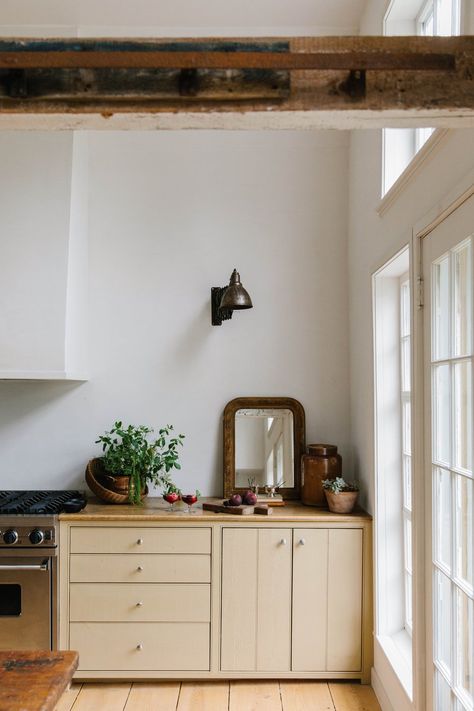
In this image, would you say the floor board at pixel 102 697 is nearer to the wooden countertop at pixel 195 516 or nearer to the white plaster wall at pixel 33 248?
the wooden countertop at pixel 195 516

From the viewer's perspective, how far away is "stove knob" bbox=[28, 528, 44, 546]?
323 cm

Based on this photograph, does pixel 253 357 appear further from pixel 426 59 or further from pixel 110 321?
pixel 426 59

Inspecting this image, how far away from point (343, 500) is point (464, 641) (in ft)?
4.58

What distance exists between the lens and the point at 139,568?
10.9 ft

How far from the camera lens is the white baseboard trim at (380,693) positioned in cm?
296

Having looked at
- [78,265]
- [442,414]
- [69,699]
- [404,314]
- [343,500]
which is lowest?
[69,699]

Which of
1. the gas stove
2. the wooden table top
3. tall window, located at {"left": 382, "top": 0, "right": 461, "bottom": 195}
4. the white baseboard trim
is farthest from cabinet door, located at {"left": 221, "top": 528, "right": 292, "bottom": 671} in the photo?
tall window, located at {"left": 382, "top": 0, "right": 461, "bottom": 195}

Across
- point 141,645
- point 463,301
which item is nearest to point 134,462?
point 141,645

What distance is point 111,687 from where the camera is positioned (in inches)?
130

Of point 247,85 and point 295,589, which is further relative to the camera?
point 295,589

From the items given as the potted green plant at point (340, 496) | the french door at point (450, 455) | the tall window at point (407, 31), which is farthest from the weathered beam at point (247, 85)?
the potted green plant at point (340, 496)

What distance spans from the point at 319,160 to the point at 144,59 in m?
3.02

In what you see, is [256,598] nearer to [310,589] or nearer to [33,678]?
[310,589]

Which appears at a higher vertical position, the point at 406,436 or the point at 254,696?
the point at 406,436
